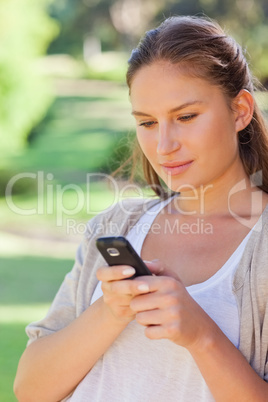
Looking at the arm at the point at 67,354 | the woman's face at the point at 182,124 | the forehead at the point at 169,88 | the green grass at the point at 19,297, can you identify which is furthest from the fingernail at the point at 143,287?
the green grass at the point at 19,297

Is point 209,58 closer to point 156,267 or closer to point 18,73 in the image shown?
point 156,267

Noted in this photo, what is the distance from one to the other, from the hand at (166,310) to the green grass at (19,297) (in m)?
2.92

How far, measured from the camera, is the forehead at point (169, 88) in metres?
2.12

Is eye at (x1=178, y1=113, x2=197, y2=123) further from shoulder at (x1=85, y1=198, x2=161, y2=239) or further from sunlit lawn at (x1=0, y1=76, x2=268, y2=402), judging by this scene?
sunlit lawn at (x1=0, y1=76, x2=268, y2=402)

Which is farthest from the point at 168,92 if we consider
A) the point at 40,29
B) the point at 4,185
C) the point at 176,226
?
the point at 40,29

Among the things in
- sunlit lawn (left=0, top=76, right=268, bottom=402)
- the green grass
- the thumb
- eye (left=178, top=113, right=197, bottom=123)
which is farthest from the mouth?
the green grass

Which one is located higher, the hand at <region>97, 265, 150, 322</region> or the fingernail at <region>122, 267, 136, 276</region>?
the fingernail at <region>122, 267, 136, 276</region>

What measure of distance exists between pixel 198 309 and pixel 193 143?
1.84 feet

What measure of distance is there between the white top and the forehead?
1.58 feet

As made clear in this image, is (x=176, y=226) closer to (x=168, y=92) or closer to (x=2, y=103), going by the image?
(x=168, y=92)

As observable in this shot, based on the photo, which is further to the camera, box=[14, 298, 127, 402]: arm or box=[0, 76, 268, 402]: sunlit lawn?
box=[0, 76, 268, 402]: sunlit lawn

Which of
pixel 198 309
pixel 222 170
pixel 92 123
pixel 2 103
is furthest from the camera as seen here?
pixel 92 123

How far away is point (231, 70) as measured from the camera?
2.29 metres

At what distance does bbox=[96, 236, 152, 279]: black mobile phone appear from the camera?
5.60 feet
